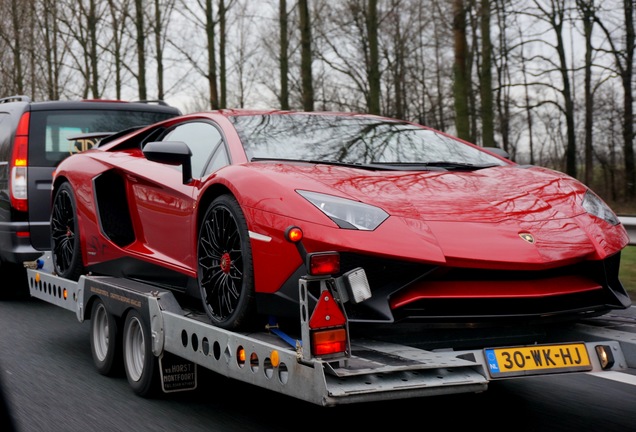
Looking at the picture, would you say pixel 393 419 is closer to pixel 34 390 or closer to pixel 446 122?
pixel 34 390

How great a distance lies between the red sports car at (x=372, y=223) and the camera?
12.1 ft

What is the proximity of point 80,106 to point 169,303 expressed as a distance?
4588mm

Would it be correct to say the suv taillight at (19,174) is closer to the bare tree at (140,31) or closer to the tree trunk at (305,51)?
the tree trunk at (305,51)

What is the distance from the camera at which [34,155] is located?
27.1 feet

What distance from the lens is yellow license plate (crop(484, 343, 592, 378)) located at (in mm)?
3492

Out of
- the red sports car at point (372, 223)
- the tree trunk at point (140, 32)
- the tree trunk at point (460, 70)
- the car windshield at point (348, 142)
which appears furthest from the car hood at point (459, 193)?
the tree trunk at point (140, 32)

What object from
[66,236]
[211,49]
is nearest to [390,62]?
[211,49]

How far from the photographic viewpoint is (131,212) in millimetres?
5742

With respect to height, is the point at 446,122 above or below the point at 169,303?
above

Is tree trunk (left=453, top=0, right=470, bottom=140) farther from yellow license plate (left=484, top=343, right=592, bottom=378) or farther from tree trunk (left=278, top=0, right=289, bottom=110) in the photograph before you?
yellow license plate (left=484, top=343, right=592, bottom=378)

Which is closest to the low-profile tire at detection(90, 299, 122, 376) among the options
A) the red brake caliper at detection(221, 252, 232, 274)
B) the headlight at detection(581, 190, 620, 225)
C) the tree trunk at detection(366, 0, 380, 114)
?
the red brake caliper at detection(221, 252, 232, 274)

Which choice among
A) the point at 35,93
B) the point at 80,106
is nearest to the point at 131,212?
the point at 80,106

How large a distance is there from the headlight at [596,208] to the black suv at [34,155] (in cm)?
501

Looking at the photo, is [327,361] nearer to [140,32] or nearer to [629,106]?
[629,106]
